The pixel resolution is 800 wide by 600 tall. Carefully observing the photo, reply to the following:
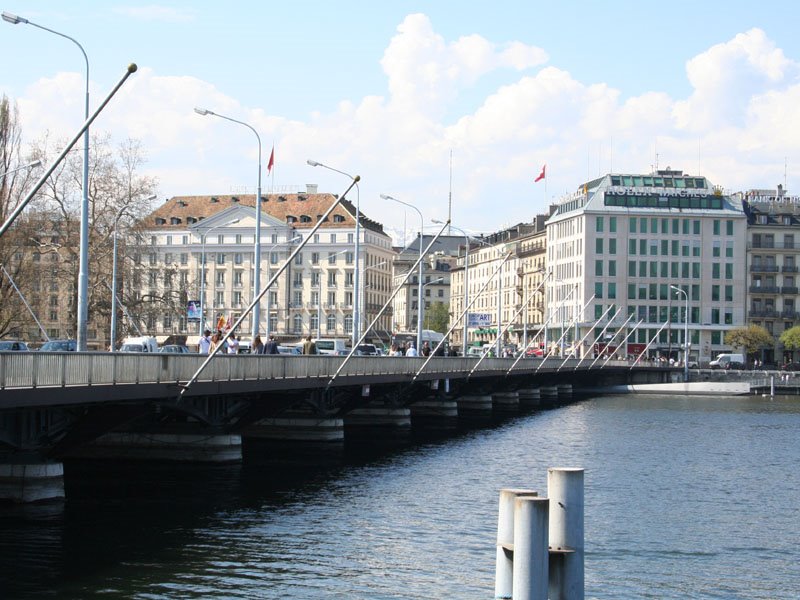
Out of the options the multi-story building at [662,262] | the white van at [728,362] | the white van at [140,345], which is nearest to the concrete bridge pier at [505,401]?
the white van at [140,345]

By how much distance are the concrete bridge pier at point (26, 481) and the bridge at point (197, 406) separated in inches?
1.0

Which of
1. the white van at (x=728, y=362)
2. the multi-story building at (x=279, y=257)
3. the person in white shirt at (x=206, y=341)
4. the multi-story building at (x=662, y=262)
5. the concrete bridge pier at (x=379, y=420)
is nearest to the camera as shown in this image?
the person in white shirt at (x=206, y=341)

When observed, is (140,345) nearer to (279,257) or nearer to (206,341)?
(206,341)

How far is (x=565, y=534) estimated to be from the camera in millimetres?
18016

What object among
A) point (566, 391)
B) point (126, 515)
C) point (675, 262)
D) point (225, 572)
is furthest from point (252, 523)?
point (675, 262)

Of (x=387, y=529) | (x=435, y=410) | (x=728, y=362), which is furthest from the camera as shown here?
(x=728, y=362)

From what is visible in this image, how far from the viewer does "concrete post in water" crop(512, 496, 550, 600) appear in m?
17.0

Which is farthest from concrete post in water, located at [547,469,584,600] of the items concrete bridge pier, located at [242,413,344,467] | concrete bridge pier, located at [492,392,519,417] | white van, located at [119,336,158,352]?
concrete bridge pier, located at [492,392,519,417]

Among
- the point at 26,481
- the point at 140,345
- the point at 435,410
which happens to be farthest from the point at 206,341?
the point at 435,410

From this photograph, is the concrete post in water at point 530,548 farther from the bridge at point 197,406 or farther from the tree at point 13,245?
the tree at point 13,245

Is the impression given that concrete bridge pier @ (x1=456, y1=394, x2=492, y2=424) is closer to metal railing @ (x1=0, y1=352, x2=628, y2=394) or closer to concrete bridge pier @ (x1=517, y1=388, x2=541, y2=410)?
concrete bridge pier @ (x1=517, y1=388, x2=541, y2=410)

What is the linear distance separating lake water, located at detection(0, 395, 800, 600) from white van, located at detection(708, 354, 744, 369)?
98947 millimetres

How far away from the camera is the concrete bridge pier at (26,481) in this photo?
1336 inches

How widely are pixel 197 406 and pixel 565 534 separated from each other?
25.5 metres
